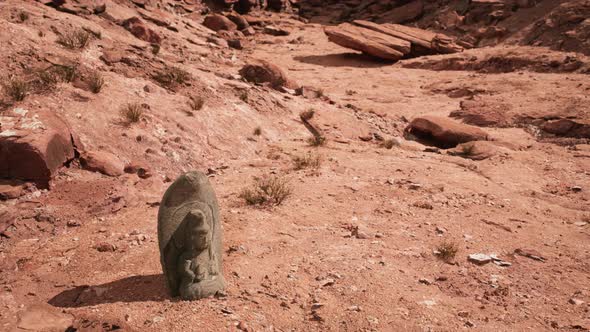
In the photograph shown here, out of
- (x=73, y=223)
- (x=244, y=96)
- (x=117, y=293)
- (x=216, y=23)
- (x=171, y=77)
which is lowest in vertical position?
(x=73, y=223)

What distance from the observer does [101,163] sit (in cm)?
550

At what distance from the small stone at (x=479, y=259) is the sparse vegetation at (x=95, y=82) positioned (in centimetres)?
544

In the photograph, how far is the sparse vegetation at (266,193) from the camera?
533 cm

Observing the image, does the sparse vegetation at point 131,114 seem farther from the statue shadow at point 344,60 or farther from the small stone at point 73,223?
the statue shadow at point 344,60

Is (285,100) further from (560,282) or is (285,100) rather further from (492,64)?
(492,64)

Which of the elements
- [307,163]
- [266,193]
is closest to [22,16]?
[307,163]

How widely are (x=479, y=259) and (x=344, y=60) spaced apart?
1288 cm

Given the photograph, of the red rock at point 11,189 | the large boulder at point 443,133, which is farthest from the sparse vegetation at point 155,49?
the large boulder at point 443,133

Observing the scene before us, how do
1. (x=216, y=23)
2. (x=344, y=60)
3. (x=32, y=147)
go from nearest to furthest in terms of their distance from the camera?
(x=32, y=147), (x=344, y=60), (x=216, y=23)

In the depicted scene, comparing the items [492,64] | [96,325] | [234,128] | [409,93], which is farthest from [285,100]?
[492,64]

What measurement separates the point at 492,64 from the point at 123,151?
1189 centimetres

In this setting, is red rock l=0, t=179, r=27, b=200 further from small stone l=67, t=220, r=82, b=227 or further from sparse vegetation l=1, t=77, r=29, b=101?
sparse vegetation l=1, t=77, r=29, b=101

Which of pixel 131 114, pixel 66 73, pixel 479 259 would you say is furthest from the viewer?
pixel 66 73

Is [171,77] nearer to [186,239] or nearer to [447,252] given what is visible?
[186,239]
